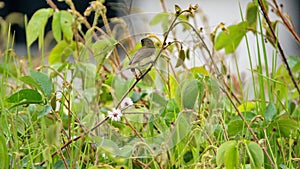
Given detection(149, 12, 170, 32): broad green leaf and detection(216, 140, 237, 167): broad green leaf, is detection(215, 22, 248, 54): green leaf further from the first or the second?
detection(216, 140, 237, 167): broad green leaf

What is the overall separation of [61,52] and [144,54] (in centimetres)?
62

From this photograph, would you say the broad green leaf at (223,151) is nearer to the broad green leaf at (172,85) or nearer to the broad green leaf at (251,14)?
the broad green leaf at (172,85)

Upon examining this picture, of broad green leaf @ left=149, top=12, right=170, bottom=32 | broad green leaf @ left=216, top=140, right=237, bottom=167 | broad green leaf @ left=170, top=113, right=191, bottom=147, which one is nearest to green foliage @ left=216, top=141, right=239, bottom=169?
broad green leaf @ left=216, top=140, right=237, bottom=167

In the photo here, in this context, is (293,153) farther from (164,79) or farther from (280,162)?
(164,79)

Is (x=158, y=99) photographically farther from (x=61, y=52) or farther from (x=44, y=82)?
(x=61, y=52)

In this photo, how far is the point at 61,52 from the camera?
1504mm

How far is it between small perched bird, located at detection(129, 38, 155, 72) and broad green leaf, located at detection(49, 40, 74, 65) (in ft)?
1.66

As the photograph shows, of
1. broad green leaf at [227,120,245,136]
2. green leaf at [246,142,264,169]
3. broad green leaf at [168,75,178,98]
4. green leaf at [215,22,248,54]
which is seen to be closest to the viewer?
green leaf at [246,142,264,169]

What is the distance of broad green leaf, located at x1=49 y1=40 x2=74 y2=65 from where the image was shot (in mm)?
1423

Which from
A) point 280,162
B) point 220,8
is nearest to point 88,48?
point 280,162

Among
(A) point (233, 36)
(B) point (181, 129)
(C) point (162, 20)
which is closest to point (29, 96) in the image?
(B) point (181, 129)

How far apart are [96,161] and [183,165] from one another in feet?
0.41

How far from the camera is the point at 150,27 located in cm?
120

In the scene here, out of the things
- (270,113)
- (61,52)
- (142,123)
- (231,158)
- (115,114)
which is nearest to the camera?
(231,158)
